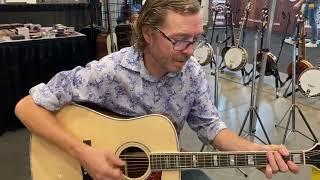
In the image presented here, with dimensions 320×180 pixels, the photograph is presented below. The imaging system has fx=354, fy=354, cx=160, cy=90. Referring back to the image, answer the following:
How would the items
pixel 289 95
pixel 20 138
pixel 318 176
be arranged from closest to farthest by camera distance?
pixel 318 176, pixel 20 138, pixel 289 95

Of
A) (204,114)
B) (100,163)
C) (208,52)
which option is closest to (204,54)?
(208,52)

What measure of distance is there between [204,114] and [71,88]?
21.5 inches

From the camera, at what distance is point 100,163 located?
121 centimetres

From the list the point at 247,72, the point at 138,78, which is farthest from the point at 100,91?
the point at 247,72

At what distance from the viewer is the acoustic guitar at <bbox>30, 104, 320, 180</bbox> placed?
4.10ft

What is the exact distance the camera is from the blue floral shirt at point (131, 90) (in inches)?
52.1

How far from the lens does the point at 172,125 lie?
1.27m

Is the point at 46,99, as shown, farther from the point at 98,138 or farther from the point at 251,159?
the point at 251,159

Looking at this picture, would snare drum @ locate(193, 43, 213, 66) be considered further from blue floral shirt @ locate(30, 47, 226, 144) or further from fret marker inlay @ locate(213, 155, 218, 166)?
fret marker inlay @ locate(213, 155, 218, 166)

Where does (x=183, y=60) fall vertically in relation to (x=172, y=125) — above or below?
above

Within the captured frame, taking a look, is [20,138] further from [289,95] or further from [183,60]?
[289,95]

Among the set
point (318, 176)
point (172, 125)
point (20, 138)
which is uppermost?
point (172, 125)

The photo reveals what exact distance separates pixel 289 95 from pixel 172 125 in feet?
11.6

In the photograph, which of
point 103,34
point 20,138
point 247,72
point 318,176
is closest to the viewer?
point 318,176
